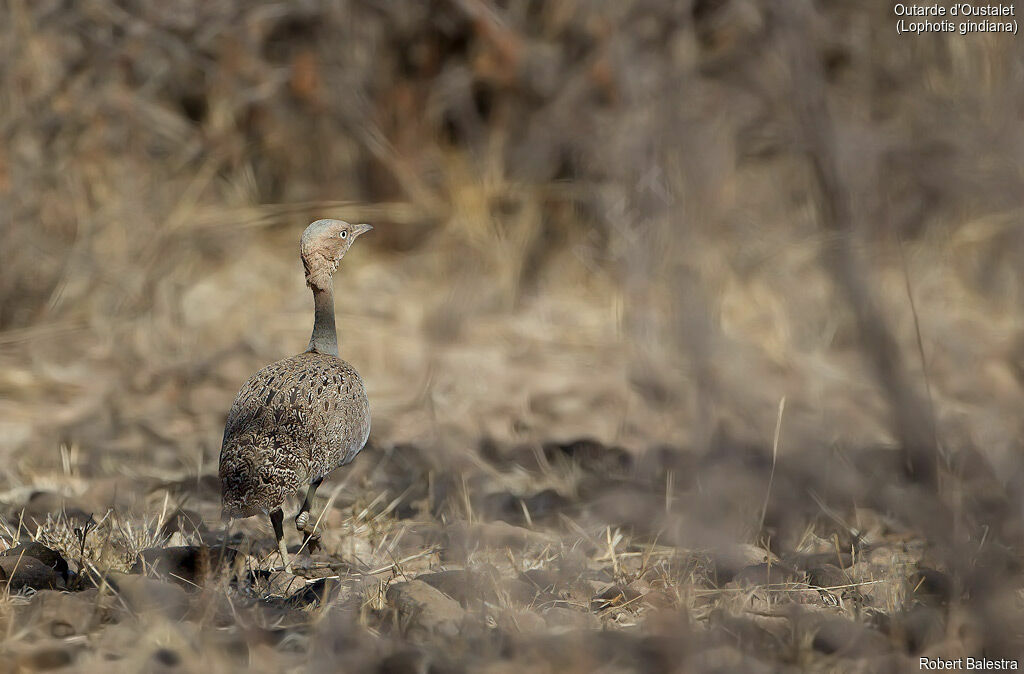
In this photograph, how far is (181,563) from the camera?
344 centimetres

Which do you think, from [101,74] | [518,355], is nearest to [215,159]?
[101,74]

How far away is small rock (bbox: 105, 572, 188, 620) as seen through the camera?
2947mm

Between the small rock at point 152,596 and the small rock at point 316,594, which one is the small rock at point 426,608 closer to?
the small rock at point 316,594

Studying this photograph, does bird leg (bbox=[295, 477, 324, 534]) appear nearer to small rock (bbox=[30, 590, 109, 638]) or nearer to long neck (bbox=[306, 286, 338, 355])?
long neck (bbox=[306, 286, 338, 355])

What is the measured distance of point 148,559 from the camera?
3416mm

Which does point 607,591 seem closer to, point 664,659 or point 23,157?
point 664,659

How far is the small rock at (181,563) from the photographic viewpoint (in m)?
3.37

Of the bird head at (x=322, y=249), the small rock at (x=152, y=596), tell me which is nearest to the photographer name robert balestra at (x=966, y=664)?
the small rock at (x=152, y=596)

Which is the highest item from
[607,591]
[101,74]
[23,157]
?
[101,74]

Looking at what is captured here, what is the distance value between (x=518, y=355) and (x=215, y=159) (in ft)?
7.91

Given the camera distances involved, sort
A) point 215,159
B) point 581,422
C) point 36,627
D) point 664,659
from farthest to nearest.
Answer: point 215,159
point 581,422
point 36,627
point 664,659

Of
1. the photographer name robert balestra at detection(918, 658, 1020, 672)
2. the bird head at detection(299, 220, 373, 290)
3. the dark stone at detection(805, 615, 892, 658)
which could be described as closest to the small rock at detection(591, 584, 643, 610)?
the dark stone at detection(805, 615, 892, 658)

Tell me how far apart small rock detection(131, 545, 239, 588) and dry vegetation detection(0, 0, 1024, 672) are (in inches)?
0.6

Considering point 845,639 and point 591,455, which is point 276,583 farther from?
point 591,455
